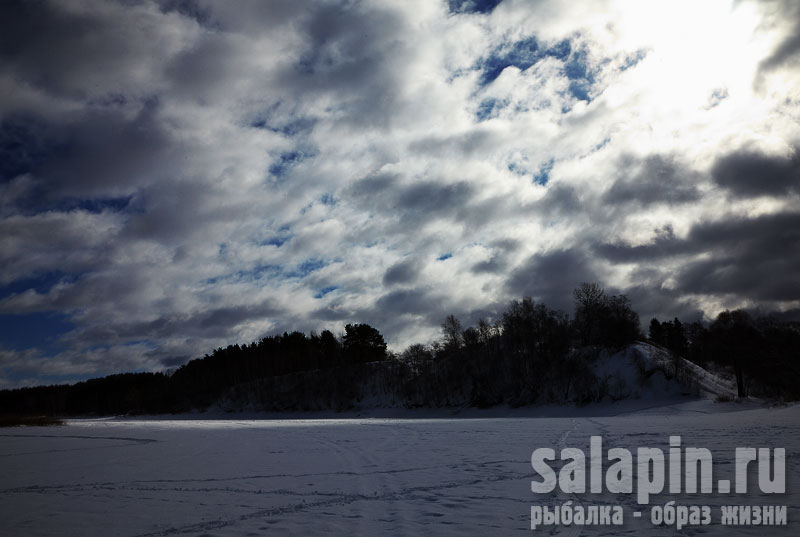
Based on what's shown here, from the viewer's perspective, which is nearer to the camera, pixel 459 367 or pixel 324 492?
pixel 324 492

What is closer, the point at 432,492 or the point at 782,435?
the point at 432,492

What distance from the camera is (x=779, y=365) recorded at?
218 ft

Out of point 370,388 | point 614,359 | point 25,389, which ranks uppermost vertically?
point 614,359

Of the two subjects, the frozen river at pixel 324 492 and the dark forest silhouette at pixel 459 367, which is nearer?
the frozen river at pixel 324 492

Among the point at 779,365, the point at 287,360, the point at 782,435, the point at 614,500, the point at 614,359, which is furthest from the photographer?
the point at 287,360

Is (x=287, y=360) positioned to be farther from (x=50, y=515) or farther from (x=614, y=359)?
(x=50, y=515)

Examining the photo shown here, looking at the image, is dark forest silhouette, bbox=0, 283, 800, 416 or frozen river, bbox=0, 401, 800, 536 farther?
dark forest silhouette, bbox=0, 283, 800, 416

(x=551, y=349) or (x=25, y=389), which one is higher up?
(x=551, y=349)

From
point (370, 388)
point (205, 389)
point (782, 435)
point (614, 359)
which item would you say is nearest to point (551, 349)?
point (614, 359)

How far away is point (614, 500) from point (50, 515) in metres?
12.2

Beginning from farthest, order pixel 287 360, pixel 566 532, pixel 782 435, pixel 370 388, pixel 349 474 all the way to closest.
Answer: pixel 287 360 → pixel 370 388 → pixel 782 435 → pixel 349 474 → pixel 566 532

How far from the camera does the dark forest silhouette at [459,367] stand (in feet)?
235

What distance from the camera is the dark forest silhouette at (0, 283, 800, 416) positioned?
71500mm

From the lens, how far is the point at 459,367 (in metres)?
98.0
